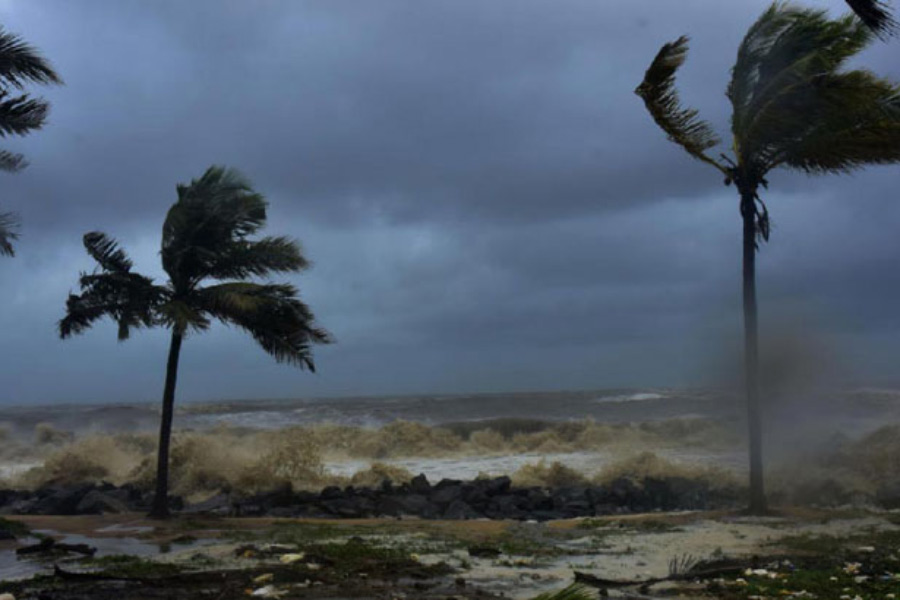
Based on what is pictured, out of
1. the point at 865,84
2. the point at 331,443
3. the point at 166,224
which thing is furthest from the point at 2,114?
the point at 331,443

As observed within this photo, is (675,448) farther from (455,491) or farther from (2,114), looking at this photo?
(2,114)

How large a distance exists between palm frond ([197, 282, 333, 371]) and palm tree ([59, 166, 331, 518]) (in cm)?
2

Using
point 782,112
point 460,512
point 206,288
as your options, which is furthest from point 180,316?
point 782,112

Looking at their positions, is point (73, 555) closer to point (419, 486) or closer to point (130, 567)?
point (130, 567)

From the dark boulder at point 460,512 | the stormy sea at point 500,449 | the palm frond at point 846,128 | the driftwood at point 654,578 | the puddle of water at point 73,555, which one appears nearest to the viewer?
the driftwood at point 654,578

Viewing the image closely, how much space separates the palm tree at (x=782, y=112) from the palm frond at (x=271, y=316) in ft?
25.3

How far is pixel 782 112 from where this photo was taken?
14.1 metres

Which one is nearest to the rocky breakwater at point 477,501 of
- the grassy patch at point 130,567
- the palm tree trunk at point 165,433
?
the palm tree trunk at point 165,433

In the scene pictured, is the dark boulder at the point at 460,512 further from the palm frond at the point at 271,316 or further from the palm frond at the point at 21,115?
the palm frond at the point at 21,115

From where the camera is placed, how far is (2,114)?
1346 centimetres

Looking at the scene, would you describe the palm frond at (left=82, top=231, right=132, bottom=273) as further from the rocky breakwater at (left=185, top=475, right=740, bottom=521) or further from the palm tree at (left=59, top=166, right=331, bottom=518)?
the rocky breakwater at (left=185, top=475, right=740, bottom=521)

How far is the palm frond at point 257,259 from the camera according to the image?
1605cm

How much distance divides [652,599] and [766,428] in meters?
18.4

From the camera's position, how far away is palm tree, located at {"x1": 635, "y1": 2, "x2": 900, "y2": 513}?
13.6 meters
